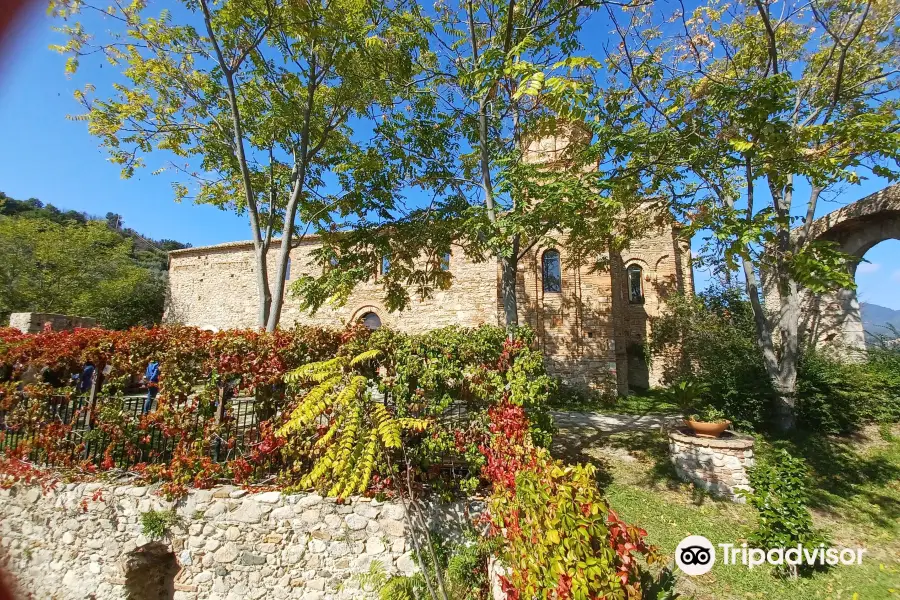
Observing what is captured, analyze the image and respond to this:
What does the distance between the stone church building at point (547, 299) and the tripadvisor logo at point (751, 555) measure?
6.88 meters

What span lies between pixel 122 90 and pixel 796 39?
15.2 m

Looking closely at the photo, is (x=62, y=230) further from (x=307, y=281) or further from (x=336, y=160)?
(x=307, y=281)

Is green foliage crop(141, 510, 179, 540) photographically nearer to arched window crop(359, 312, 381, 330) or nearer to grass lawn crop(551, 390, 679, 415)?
grass lawn crop(551, 390, 679, 415)

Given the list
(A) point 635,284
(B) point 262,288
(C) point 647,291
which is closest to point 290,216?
(B) point 262,288

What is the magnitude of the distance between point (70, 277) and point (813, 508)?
33.0m

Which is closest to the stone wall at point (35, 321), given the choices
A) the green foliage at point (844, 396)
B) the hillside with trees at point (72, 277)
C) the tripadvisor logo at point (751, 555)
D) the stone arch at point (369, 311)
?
the stone arch at point (369, 311)

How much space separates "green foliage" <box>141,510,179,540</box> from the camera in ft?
15.8

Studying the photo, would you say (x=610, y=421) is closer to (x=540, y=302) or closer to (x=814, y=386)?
(x=814, y=386)

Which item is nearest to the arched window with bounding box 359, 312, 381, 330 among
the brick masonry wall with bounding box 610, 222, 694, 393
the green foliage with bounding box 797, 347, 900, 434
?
the brick masonry wall with bounding box 610, 222, 694, 393

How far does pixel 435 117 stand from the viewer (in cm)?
771

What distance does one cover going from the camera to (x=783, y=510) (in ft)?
13.5

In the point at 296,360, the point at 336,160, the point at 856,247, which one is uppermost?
the point at 336,160

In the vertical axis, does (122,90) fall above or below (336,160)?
above

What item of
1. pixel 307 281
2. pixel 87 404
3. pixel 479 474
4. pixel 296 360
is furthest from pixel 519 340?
pixel 87 404
